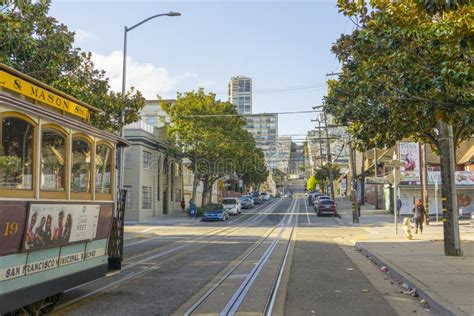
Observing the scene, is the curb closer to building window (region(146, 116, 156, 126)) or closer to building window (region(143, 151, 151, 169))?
building window (region(143, 151, 151, 169))

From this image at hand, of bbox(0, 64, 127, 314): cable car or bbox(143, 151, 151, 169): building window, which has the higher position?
bbox(143, 151, 151, 169): building window

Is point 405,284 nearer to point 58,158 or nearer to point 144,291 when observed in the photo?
point 144,291

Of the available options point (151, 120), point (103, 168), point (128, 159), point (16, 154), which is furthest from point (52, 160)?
point (151, 120)

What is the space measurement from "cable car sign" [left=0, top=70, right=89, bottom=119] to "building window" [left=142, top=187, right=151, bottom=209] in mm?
34368

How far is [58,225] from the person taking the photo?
6910 mm

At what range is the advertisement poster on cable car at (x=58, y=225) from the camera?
247 inches

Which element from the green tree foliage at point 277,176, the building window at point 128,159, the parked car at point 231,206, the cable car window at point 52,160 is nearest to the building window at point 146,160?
the building window at point 128,159

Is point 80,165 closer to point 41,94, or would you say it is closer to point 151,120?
point 41,94

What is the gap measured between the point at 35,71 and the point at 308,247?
454 inches

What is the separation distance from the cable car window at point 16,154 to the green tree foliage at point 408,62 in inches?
209

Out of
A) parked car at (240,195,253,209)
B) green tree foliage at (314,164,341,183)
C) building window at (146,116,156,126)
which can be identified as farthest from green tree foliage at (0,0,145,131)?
green tree foliage at (314,164,341,183)

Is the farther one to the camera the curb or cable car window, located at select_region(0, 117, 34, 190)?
the curb

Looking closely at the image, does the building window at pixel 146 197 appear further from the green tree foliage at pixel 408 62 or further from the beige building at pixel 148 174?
the green tree foliage at pixel 408 62

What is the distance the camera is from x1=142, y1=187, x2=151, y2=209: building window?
42.3m
